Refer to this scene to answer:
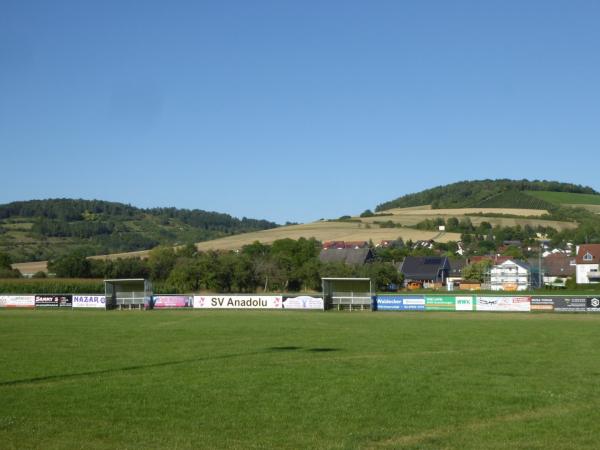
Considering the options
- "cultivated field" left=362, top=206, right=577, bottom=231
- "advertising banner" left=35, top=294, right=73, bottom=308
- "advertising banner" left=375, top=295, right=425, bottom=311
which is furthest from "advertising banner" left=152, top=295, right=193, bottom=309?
"cultivated field" left=362, top=206, right=577, bottom=231

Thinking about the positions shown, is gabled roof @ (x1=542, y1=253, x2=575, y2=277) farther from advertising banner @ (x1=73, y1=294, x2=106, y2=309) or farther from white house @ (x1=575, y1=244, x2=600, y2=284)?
advertising banner @ (x1=73, y1=294, x2=106, y2=309)

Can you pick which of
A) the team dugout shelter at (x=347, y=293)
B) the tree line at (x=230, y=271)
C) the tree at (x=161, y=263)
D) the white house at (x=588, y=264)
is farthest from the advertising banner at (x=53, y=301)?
the white house at (x=588, y=264)

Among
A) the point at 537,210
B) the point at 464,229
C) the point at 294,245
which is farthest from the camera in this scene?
the point at 537,210

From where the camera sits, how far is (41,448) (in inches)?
545

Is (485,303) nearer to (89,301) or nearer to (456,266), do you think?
(89,301)

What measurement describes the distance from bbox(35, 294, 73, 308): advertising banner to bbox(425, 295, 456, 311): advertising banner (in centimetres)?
3231

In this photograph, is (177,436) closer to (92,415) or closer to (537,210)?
(92,415)

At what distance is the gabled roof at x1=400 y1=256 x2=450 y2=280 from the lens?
441 ft

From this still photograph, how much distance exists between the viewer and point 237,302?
68188 mm

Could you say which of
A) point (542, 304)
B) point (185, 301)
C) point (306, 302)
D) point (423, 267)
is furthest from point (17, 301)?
point (423, 267)

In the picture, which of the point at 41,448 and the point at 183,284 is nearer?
the point at 41,448

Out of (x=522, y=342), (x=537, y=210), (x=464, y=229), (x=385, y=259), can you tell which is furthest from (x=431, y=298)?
(x=537, y=210)

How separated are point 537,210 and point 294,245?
289 feet

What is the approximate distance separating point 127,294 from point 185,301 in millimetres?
5590
